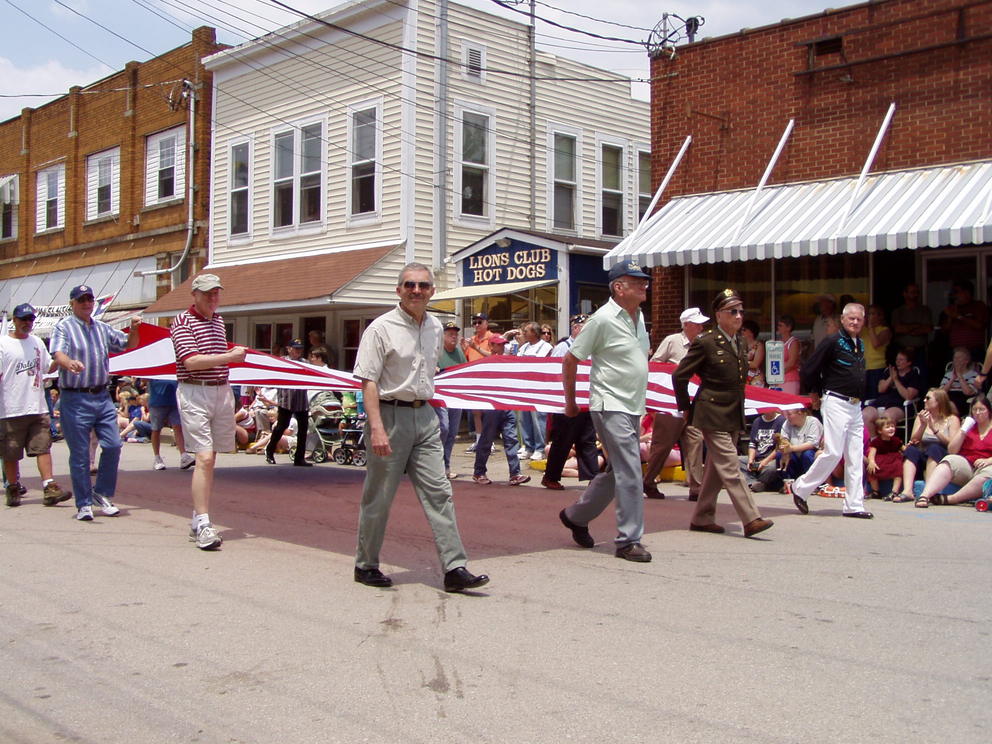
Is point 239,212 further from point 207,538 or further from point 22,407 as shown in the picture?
point 207,538

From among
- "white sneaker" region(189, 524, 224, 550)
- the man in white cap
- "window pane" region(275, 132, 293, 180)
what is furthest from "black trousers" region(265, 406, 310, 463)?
"window pane" region(275, 132, 293, 180)

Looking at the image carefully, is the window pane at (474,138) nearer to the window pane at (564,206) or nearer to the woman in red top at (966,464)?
the window pane at (564,206)

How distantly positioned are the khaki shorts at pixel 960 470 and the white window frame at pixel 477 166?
41.4ft

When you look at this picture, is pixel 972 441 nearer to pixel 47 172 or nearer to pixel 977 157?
pixel 977 157

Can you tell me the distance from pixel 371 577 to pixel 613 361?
2238 mm

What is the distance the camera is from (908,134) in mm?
13602

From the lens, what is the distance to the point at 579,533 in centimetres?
784

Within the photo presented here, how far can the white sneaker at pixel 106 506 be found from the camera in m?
9.43

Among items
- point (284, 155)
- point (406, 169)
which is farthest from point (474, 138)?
point (284, 155)

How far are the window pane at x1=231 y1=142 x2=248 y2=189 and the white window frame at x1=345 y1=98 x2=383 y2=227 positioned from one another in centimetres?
389

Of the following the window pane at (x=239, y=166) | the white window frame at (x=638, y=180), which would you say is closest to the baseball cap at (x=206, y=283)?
the window pane at (x=239, y=166)

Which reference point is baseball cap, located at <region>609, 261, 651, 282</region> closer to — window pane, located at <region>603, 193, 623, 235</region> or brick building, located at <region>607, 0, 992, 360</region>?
brick building, located at <region>607, 0, 992, 360</region>

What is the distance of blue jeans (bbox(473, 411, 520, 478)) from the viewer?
40.1 feet

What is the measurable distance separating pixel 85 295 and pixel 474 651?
5.78 m
